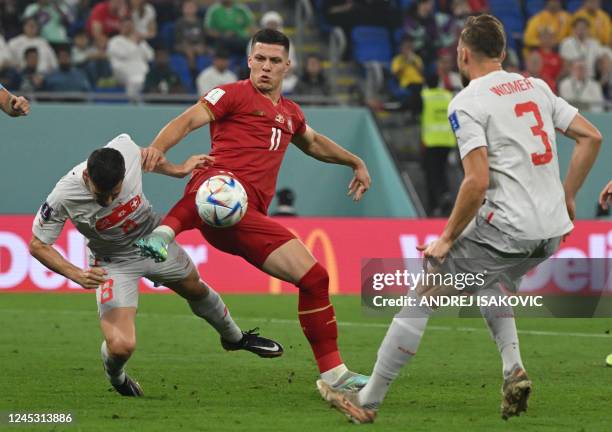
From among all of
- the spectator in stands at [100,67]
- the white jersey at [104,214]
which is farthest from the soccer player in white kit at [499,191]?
the spectator in stands at [100,67]

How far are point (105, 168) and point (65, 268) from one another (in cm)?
70

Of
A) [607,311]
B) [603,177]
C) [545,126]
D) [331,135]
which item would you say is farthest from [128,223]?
[603,177]

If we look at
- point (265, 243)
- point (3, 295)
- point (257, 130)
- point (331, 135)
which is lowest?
point (3, 295)

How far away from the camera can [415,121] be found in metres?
20.0

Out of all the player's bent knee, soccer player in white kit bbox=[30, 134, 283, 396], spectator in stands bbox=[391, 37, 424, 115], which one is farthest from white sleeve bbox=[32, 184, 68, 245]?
spectator in stands bbox=[391, 37, 424, 115]

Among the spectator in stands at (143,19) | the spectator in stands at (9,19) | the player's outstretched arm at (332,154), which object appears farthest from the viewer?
the spectator in stands at (143,19)

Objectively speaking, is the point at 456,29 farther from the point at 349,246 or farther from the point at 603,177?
the point at 349,246

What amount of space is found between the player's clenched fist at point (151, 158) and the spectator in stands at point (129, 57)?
1091 cm

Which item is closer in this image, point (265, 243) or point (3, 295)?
point (265, 243)

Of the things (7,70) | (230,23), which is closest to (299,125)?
(7,70)

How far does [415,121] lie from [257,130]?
37.1ft

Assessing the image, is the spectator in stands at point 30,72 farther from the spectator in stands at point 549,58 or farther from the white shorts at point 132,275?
the white shorts at point 132,275

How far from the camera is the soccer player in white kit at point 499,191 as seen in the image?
23.2ft

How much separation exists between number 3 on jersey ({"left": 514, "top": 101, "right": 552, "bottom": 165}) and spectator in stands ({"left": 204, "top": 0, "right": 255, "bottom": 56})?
13235mm
